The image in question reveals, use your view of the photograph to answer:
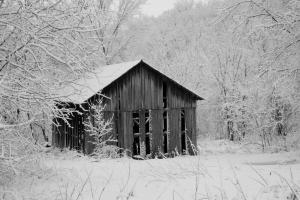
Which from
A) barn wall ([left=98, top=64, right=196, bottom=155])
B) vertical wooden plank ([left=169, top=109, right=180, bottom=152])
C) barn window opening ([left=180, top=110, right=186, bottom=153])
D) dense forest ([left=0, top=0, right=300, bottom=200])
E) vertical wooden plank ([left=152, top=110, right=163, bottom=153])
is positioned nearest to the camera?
dense forest ([left=0, top=0, right=300, bottom=200])

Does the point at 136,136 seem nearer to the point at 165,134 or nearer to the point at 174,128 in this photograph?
the point at 165,134

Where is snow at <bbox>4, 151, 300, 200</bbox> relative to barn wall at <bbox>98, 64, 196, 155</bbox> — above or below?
below

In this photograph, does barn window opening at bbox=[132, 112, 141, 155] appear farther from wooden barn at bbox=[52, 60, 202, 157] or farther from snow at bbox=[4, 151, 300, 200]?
snow at bbox=[4, 151, 300, 200]

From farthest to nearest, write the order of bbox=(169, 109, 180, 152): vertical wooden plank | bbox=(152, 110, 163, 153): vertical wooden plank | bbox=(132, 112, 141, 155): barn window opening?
1. bbox=(169, 109, 180, 152): vertical wooden plank
2. bbox=(152, 110, 163, 153): vertical wooden plank
3. bbox=(132, 112, 141, 155): barn window opening

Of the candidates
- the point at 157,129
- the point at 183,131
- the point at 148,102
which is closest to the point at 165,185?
Result: the point at 148,102

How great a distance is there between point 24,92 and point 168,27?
61.2m

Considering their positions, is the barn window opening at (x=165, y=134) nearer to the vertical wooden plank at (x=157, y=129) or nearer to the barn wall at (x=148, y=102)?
the barn wall at (x=148, y=102)

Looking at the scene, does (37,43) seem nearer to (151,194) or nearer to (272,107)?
(151,194)

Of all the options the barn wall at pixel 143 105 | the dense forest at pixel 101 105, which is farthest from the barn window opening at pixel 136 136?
the dense forest at pixel 101 105

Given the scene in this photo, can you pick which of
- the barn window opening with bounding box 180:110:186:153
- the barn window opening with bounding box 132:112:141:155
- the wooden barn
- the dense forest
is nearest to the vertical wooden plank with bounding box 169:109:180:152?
the wooden barn

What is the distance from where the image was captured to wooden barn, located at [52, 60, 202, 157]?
17.9 meters

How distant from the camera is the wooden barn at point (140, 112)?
17.9m

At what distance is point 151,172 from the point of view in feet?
28.4

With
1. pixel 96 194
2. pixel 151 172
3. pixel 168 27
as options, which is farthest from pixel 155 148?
pixel 168 27
